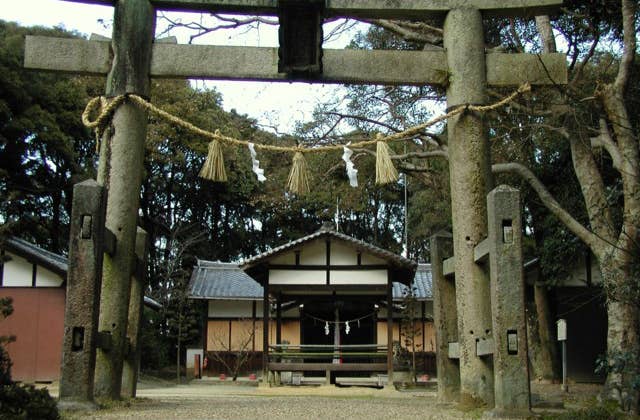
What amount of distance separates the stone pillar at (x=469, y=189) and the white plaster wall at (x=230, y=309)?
66.0 ft

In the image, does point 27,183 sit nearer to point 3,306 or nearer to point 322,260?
point 322,260

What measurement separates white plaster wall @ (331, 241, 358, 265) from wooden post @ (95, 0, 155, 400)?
42.4 feet

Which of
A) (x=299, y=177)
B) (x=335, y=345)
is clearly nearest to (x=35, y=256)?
(x=335, y=345)

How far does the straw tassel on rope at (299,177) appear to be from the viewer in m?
8.21

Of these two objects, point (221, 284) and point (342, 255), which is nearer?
point (342, 255)

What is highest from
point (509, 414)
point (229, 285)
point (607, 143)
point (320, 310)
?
point (607, 143)

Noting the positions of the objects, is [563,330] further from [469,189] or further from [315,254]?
[469,189]

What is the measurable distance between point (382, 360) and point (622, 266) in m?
13.0

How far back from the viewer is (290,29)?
784 centimetres

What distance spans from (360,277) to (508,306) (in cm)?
1415

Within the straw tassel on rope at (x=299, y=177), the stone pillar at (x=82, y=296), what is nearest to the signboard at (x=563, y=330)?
the straw tassel on rope at (x=299, y=177)

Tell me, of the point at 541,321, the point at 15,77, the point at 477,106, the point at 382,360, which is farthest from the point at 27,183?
the point at 477,106

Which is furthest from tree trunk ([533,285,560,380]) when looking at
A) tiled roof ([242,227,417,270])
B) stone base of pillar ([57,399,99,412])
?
stone base of pillar ([57,399,99,412])

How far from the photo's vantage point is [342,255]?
67.0 feet
